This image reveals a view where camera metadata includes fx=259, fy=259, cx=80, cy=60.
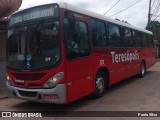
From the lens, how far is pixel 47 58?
6691 millimetres

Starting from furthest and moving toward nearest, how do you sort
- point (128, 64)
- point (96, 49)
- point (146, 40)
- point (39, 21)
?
point (146, 40) < point (128, 64) < point (96, 49) < point (39, 21)

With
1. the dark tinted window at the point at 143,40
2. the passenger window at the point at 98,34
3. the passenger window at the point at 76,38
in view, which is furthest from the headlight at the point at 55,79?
the dark tinted window at the point at 143,40

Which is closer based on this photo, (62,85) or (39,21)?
(62,85)

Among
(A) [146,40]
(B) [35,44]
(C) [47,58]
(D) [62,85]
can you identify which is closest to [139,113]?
(D) [62,85]

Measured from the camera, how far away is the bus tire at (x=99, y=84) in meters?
8.54

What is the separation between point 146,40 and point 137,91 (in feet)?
19.8

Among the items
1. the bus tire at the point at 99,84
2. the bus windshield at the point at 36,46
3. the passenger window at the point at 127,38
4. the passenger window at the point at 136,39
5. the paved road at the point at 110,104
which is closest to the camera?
the bus windshield at the point at 36,46

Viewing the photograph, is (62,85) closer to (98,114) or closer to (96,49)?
(98,114)

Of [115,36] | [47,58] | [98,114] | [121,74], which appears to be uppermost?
[115,36]

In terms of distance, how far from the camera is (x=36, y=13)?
7.16 m

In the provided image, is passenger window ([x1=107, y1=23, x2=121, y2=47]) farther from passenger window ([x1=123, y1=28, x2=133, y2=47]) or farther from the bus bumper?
the bus bumper

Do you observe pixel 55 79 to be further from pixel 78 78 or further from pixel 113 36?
pixel 113 36

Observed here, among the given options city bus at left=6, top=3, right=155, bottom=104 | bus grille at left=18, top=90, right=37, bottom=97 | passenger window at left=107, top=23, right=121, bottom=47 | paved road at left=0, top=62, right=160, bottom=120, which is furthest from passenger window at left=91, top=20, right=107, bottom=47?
bus grille at left=18, top=90, right=37, bottom=97

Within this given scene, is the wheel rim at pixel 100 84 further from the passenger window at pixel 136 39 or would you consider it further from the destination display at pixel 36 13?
the passenger window at pixel 136 39
